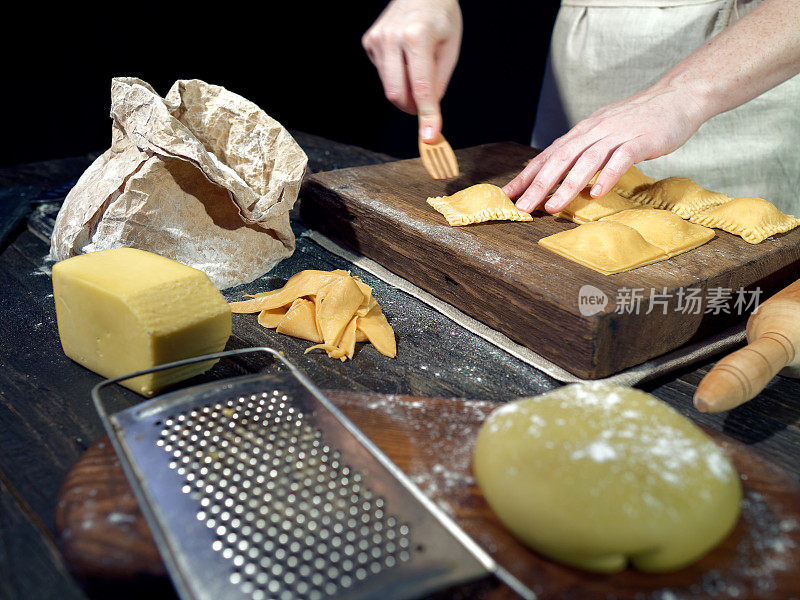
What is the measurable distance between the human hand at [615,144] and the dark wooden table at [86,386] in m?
0.50

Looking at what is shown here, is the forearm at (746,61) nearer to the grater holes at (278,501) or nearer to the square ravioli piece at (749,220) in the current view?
the square ravioli piece at (749,220)

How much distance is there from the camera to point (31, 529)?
974mm

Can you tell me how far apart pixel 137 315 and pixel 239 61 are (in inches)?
131

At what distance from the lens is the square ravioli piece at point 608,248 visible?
1.53m

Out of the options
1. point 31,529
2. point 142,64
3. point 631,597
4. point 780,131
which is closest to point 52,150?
point 142,64

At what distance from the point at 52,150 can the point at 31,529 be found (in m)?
3.52

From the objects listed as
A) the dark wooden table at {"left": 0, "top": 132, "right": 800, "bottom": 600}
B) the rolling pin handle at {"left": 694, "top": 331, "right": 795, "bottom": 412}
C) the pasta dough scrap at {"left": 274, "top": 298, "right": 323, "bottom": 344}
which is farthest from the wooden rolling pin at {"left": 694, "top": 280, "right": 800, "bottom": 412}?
the pasta dough scrap at {"left": 274, "top": 298, "right": 323, "bottom": 344}

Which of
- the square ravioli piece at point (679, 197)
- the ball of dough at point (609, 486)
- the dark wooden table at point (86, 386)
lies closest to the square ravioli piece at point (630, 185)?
the square ravioli piece at point (679, 197)

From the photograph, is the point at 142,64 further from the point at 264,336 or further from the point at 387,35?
the point at 264,336

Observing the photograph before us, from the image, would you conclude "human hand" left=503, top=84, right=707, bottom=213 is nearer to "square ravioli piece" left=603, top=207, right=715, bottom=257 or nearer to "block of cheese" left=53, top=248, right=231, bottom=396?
"square ravioli piece" left=603, top=207, right=715, bottom=257

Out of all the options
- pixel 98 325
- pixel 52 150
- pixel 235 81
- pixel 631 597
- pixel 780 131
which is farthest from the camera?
pixel 235 81

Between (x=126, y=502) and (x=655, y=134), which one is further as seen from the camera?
(x=655, y=134)

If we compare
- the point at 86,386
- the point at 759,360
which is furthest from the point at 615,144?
the point at 86,386

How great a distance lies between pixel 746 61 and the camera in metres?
1.77
